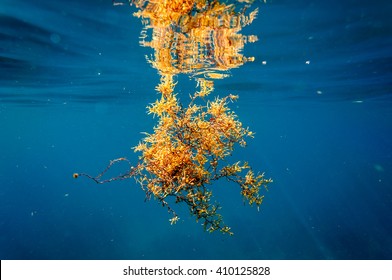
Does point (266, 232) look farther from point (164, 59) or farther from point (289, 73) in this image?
point (164, 59)

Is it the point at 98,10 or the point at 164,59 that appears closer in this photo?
the point at 98,10

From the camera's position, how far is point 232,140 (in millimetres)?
6332

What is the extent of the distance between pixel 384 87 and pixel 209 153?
80.3 ft

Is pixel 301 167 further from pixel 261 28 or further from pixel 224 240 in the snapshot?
pixel 261 28

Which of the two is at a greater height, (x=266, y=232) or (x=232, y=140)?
(x=232, y=140)

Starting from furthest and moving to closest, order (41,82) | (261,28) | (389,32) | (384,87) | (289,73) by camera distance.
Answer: (384,87), (41,82), (289,73), (389,32), (261,28)

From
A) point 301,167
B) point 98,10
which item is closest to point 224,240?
point 98,10

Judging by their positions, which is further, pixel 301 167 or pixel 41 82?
pixel 301 167

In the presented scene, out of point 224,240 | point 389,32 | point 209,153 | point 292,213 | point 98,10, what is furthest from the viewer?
point 292,213

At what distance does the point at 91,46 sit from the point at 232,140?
1112 centimetres

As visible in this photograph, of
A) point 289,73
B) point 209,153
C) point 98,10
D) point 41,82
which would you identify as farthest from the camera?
point 41,82

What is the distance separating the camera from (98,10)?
10.5 metres

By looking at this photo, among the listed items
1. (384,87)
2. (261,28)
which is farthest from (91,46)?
(384,87)

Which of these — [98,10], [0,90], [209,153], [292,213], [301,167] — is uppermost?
[98,10]
